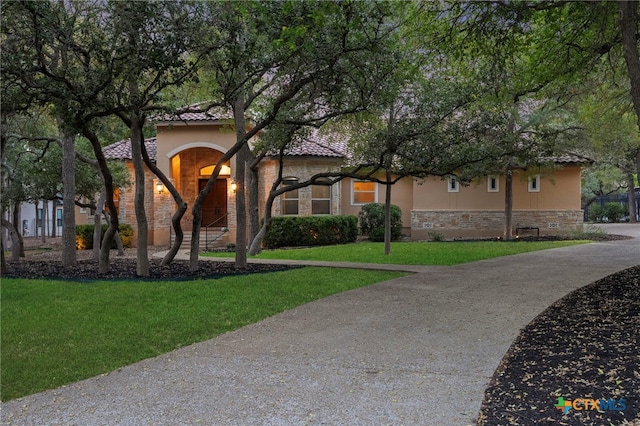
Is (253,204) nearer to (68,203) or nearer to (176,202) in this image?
(176,202)

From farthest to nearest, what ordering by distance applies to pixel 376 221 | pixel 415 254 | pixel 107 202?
pixel 376 221 < pixel 415 254 < pixel 107 202

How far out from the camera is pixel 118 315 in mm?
6762

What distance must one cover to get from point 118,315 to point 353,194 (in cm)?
1647

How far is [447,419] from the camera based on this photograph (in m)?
3.53

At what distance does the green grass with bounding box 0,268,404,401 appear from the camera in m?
4.85

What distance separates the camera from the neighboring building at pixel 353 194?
20.8m

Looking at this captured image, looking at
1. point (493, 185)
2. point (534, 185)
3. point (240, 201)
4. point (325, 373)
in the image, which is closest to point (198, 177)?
point (240, 201)

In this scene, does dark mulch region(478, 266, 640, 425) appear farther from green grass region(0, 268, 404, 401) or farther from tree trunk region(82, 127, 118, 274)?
tree trunk region(82, 127, 118, 274)

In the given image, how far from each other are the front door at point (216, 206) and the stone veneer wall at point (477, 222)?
912 centimetres

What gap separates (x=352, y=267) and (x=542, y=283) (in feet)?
14.2

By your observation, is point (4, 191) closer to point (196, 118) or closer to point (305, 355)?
point (196, 118)

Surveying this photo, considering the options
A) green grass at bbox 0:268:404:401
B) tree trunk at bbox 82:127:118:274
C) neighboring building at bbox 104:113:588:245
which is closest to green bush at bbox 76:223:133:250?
neighboring building at bbox 104:113:588:245

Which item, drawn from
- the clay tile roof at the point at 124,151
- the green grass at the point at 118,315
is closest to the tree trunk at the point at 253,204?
the green grass at the point at 118,315

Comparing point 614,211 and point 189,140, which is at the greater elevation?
point 189,140
